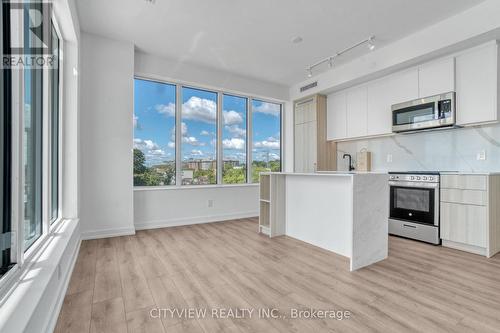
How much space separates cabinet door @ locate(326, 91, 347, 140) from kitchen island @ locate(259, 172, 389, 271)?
1889 millimetres

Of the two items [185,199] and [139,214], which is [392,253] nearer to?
[185,199]

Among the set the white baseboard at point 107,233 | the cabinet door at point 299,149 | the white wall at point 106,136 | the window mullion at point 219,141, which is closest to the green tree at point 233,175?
the window mullion at point 219,141

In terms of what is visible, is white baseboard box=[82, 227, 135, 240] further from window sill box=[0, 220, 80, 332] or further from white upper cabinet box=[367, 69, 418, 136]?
white upper cabinet box=[367, 69, 418, 136]

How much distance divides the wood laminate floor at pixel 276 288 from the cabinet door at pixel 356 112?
6.97 ft

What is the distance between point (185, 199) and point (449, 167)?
419 centimetres

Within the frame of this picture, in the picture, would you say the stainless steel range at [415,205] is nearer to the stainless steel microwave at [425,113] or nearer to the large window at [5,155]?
the stainless steel microwave at [425,113]

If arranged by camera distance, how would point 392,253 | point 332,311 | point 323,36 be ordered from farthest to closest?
1. point 323,36
2. point 392,253
3. point 332,311

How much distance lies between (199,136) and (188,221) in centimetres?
160

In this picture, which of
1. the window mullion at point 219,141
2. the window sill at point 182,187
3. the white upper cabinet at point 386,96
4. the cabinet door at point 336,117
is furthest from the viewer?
the window mullion at point 219,141

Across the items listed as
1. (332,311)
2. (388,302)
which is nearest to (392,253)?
(388,302)

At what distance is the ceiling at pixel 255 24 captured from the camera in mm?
2914

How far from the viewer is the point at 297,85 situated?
18.4 feet

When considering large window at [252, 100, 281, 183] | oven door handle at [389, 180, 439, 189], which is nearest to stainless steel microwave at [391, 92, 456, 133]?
oven door handle at [389, 180, 439, 189]

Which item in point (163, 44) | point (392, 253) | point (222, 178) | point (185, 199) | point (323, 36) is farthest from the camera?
point (222, 178)
